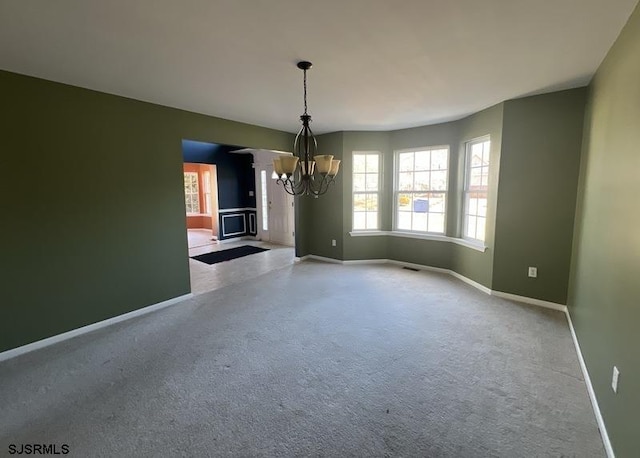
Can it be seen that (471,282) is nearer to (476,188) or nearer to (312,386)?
(476,188)

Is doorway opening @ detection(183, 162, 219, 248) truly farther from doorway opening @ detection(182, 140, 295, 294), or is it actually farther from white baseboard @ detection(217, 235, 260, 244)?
white baseboard @ detection(217, 235, 260, 244)

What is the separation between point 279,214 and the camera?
783 centimetres

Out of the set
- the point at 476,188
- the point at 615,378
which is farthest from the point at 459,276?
the point at 615,378

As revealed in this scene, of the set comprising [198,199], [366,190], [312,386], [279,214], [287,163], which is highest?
[287,163]

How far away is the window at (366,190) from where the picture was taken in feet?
18.1

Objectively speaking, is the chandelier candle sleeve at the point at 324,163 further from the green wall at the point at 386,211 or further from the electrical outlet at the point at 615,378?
the green wall at the point at 386,211

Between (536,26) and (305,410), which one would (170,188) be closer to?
(305,410)

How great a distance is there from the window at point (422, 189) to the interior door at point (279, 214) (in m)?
3.02

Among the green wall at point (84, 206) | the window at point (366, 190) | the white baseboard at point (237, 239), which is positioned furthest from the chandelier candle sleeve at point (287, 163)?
the white baseboard at point (237, 239)

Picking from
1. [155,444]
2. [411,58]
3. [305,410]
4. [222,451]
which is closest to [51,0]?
[411,58]

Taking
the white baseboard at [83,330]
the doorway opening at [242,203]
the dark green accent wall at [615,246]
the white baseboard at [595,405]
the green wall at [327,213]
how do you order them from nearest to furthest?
the dark green accent wall at [615,246] → the white baseboard at [595,405] → the white baseboard at [83,330] → the green wall at [327,213] → the doorway opening at [242,203]

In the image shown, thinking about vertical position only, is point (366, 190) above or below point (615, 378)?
above

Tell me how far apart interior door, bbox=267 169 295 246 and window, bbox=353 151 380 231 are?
7.71ft

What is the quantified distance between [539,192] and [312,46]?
3038mm
